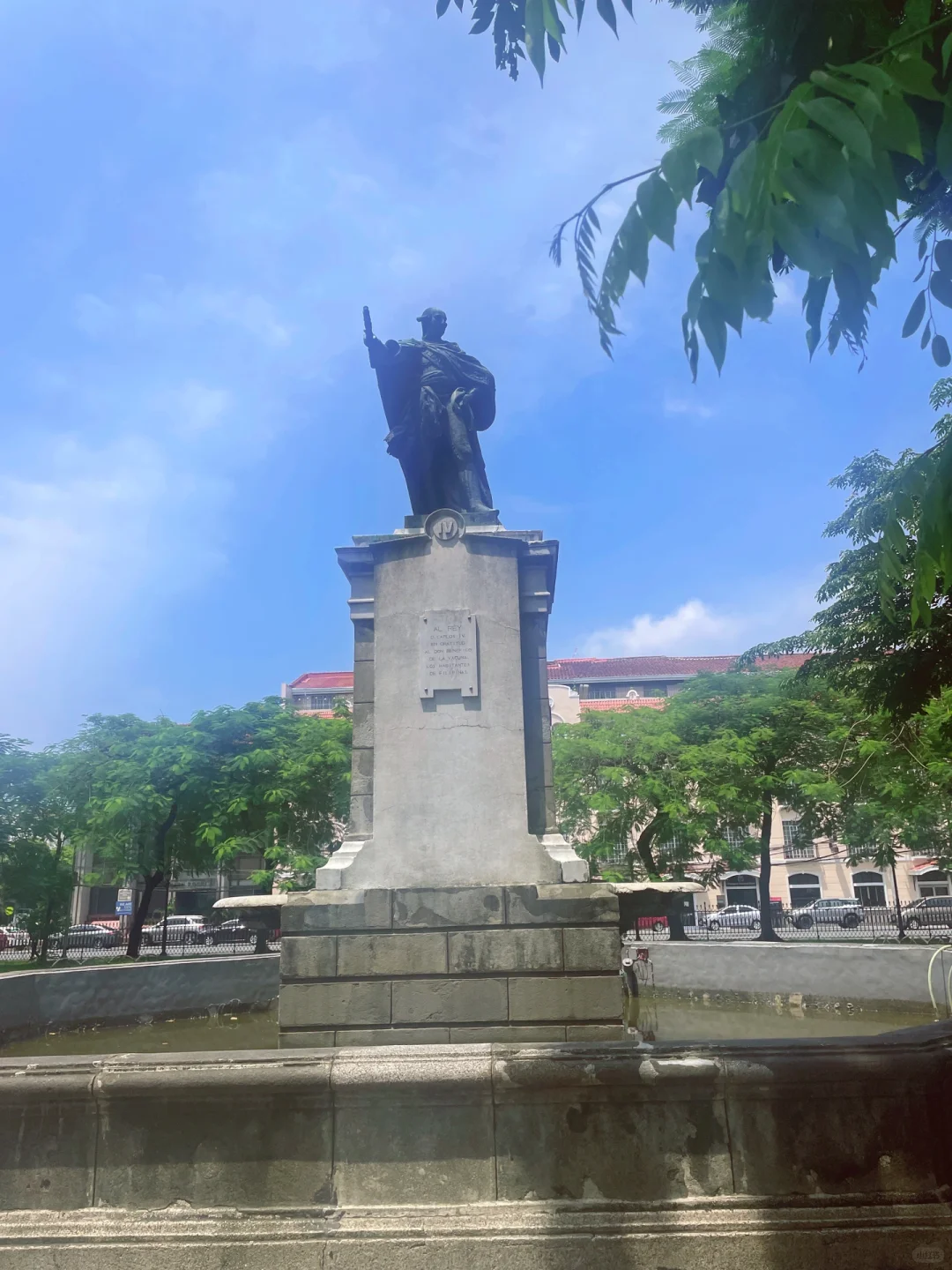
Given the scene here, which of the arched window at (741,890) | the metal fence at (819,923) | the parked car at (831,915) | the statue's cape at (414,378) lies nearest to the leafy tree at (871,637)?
the statue's cape at (414,378)

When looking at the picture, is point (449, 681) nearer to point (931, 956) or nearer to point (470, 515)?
point (470, 515)

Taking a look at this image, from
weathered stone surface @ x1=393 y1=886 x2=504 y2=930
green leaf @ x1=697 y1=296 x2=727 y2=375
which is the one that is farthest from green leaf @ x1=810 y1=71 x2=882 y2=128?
weathered stone surface @ x1=393 y1=886 x2=504 y2=930

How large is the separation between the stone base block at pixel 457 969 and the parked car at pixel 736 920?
112 ft

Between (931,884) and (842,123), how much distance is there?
67.6 m

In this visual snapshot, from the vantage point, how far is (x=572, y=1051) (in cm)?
422

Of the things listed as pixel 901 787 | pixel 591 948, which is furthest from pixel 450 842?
pixel 901 787

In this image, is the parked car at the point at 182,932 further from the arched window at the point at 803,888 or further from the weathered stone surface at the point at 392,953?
the arched window at the point at 803,888

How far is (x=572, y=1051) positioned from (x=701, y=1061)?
0.59 metres

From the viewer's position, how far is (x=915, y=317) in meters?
2.98

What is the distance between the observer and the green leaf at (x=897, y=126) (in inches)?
85.8

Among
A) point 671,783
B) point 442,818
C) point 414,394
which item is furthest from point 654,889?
point 671,783

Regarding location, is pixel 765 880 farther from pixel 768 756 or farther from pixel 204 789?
pixel 204 789

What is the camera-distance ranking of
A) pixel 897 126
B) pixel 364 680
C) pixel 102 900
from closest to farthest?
pixel 897 126 < pixel 364 680 < pixel 102 900

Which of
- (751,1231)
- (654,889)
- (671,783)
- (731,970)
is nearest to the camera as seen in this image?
(751,1231)
